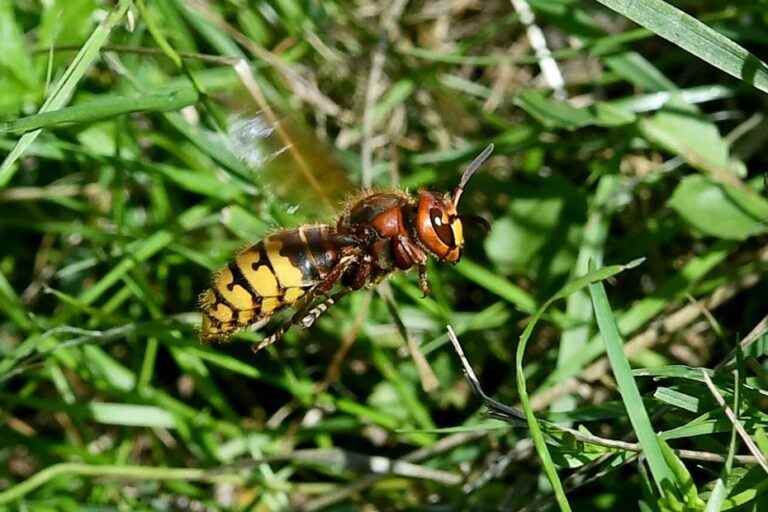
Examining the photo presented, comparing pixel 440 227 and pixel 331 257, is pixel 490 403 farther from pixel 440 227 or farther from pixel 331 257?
pixel 331 257

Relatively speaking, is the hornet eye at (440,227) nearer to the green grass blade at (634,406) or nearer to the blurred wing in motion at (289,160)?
the blurred wing in motion at (289,160)

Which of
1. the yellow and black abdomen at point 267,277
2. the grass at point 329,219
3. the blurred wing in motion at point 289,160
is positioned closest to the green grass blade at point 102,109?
the grass at point 329,219

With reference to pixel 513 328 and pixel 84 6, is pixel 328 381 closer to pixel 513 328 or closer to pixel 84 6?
pixel 513 328

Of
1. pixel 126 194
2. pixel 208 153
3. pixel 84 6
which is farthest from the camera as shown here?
pixel 126 194

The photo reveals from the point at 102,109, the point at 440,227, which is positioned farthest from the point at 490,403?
the point at 102,109

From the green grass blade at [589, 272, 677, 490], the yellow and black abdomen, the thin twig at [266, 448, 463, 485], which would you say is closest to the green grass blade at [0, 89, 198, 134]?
the yellow and black abdomen

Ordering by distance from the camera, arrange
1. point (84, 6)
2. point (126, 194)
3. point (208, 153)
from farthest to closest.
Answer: point (126, 194) < point (84, 6) < point (208, 153)

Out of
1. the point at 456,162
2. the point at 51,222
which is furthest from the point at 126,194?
the point at 456,162
